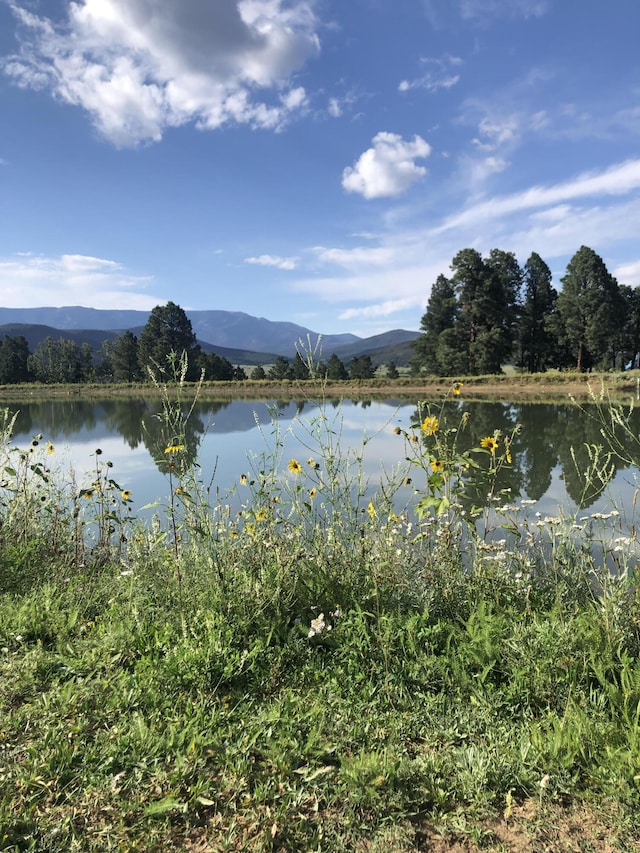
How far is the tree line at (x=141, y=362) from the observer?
56188 mm

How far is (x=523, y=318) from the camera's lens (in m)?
43.1

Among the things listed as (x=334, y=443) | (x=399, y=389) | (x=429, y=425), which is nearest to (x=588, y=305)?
(x=399, y=389)

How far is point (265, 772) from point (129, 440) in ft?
56.1

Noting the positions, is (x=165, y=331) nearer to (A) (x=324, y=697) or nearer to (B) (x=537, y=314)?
(B) (x=537, y=314)

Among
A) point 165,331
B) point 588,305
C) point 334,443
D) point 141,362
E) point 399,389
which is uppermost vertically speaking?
point 165,331

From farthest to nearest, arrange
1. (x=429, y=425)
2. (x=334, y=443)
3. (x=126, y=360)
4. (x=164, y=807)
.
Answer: (x=126, y=360) → (x=334, y=443) → (x=429, y=425) → (x=164, y=807)

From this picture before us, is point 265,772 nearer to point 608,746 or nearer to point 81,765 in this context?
point 81,765

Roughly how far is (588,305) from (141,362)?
4780 centimetres

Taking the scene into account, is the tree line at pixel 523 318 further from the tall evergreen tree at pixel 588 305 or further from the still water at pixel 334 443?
the still water at pixel 334 443

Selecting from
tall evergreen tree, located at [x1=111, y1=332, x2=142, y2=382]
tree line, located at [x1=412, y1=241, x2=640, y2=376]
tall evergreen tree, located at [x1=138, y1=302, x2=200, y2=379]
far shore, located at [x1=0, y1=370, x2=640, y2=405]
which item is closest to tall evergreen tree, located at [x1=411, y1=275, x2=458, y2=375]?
tree line, located at [x1=412, y1=241, x2=640, y2=376]

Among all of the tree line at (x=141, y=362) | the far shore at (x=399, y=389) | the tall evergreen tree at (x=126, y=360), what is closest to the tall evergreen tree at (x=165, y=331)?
the tree line at (x=141, y=362)

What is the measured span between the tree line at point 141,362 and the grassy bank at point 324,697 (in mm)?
49315

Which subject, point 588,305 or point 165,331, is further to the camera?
point 165,331

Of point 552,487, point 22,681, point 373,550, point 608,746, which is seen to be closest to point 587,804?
point 608,746
